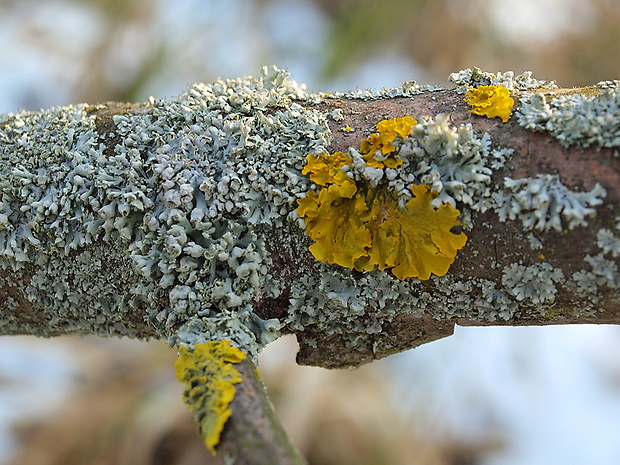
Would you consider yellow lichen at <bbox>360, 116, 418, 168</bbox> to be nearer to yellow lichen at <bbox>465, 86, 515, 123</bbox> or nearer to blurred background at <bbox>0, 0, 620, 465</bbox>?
yellow lichen at <bbox>465, 86, 515, 123</bbox>

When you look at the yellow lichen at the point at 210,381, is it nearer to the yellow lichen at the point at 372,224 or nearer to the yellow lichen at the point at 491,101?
the yellow lichen at the point at 372,224

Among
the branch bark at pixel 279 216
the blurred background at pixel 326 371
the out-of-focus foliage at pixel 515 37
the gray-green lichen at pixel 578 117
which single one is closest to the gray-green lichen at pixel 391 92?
the branch bark at pixel 279 216

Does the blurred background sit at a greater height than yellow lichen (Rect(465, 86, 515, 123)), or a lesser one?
greater

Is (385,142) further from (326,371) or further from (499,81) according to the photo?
(326,371)

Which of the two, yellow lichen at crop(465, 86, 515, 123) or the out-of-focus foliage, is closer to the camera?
yellow lichen at crop(465, 86, 515, 123)

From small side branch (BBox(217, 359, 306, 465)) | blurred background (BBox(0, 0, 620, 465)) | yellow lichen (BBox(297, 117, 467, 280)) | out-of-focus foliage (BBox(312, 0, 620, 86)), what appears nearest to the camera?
small side branch (BBox(217, 359, 306, 465))

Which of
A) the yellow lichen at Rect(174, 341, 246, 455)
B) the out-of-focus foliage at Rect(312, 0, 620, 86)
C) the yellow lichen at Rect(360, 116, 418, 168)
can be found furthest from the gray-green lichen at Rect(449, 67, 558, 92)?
the out-of-focus foliage at Rect(312, 0, 620, 86)
